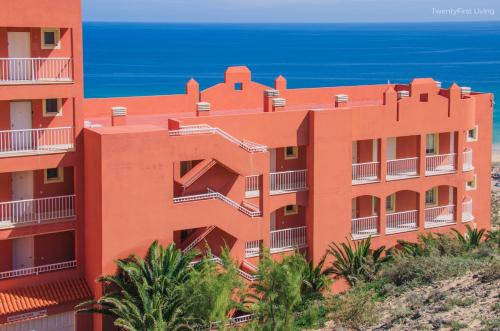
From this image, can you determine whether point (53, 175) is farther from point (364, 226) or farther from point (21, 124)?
point (364, 226)

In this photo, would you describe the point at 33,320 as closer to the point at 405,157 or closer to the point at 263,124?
the point at 263,124

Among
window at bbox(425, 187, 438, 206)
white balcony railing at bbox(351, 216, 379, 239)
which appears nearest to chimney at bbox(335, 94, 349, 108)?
white balcony railing at bbox(351, 216, 379, 239)

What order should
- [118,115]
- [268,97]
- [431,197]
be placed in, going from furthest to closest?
1. [431,197]
2. [268,97]
3. [118,115]

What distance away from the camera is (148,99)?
35156 mm

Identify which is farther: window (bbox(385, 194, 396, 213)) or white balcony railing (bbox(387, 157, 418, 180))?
window (bbox(385, 194, 396, 213))

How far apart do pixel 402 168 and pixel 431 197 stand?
2.98m

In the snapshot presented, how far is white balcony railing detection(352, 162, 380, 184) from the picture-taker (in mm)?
34406

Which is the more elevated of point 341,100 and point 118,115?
point 341,100

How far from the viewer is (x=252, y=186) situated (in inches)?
Answer: 1265

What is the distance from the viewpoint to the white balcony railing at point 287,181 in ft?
106

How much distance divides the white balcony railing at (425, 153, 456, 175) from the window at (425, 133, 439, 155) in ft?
2.46

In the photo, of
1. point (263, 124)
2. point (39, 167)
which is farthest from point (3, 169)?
point (263, 124)

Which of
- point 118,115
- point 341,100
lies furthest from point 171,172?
point 341,100

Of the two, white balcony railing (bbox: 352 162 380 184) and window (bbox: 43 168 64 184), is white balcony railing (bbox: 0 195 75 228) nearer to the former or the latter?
window (bbox: 43 168 64 184)
